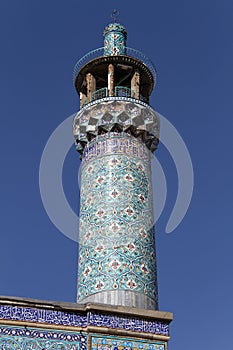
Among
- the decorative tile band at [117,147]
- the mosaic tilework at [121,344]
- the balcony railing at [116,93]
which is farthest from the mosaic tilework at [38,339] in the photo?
the balcony railing at [116,93]

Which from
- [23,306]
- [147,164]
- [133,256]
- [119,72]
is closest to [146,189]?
[147,164]

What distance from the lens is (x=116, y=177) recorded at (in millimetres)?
8016

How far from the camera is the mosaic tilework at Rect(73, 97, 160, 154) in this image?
8.55 m

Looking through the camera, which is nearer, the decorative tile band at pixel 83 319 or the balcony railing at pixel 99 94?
the decorative tile band at pixel 83 319

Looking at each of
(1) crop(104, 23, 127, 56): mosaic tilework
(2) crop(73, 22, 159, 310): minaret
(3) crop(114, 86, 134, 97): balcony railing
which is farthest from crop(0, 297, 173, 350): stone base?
(1) crop(104, 23, 127, 56): mosaic tilework

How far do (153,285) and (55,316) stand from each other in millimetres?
1781

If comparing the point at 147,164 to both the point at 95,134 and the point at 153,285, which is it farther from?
the point at 153,285

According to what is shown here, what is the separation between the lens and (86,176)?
8289mm

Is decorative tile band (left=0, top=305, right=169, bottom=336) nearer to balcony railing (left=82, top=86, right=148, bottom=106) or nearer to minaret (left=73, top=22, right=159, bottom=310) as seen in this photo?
minaret (left=73, top=22, right=159, bottom=310)

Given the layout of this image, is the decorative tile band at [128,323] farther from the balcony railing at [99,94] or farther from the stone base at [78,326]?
the balcony railing at [99,94]

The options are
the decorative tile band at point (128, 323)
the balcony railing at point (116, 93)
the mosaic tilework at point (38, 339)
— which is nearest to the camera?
the mosaic tilework at point (38, 339)

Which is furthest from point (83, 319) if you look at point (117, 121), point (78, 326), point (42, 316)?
point (117, 121)

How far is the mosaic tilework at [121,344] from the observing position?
5941 millimetres

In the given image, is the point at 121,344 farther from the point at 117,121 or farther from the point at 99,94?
the point at 99,94
